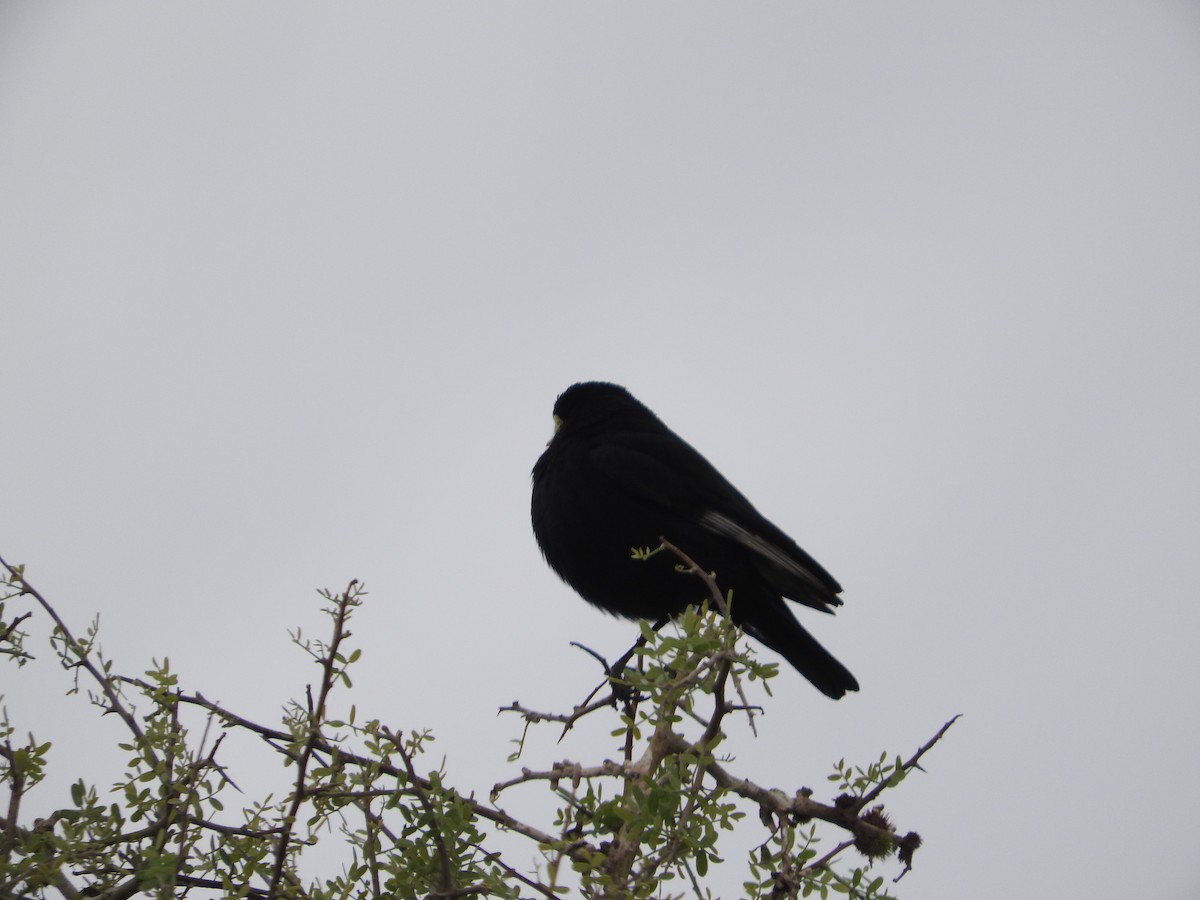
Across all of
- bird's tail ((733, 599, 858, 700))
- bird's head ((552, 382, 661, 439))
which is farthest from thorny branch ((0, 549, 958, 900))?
bird's head ((552, 382, 661, 439))

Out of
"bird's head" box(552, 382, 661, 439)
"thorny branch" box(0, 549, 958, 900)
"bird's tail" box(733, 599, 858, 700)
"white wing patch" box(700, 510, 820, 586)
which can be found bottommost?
"thorny branch" box(0, 549, 958, 900)

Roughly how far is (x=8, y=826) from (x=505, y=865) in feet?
3.12

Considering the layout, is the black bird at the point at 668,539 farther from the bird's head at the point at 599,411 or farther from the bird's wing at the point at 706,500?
the bird's head at the point at 599,411

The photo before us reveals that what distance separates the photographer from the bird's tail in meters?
4.80

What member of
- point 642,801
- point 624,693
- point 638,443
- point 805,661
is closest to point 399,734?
point 642,801

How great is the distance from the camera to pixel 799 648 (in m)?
4.84

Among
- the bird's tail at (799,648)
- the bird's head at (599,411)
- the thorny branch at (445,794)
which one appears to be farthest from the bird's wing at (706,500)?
the thorny branch at (445,794)

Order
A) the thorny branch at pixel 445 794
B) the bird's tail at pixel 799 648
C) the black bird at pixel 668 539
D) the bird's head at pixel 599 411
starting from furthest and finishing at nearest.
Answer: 1. the bird's head at pixel 599 411
2. the black bird at pixel 668 539
3. the bird's tail at pixel 799 648
4. the thorny branch at pixel 445 794

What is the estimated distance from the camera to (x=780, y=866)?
7.38 ft

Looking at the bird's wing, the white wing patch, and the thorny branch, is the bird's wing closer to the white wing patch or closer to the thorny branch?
the white wing patch

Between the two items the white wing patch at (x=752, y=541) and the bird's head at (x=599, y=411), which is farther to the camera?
the bird's head at (x=599, y=411)

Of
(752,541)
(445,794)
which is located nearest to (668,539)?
(752,541)

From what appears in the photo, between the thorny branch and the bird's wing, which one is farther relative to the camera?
the bird's wing

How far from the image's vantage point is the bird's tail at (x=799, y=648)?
4.80 metres
